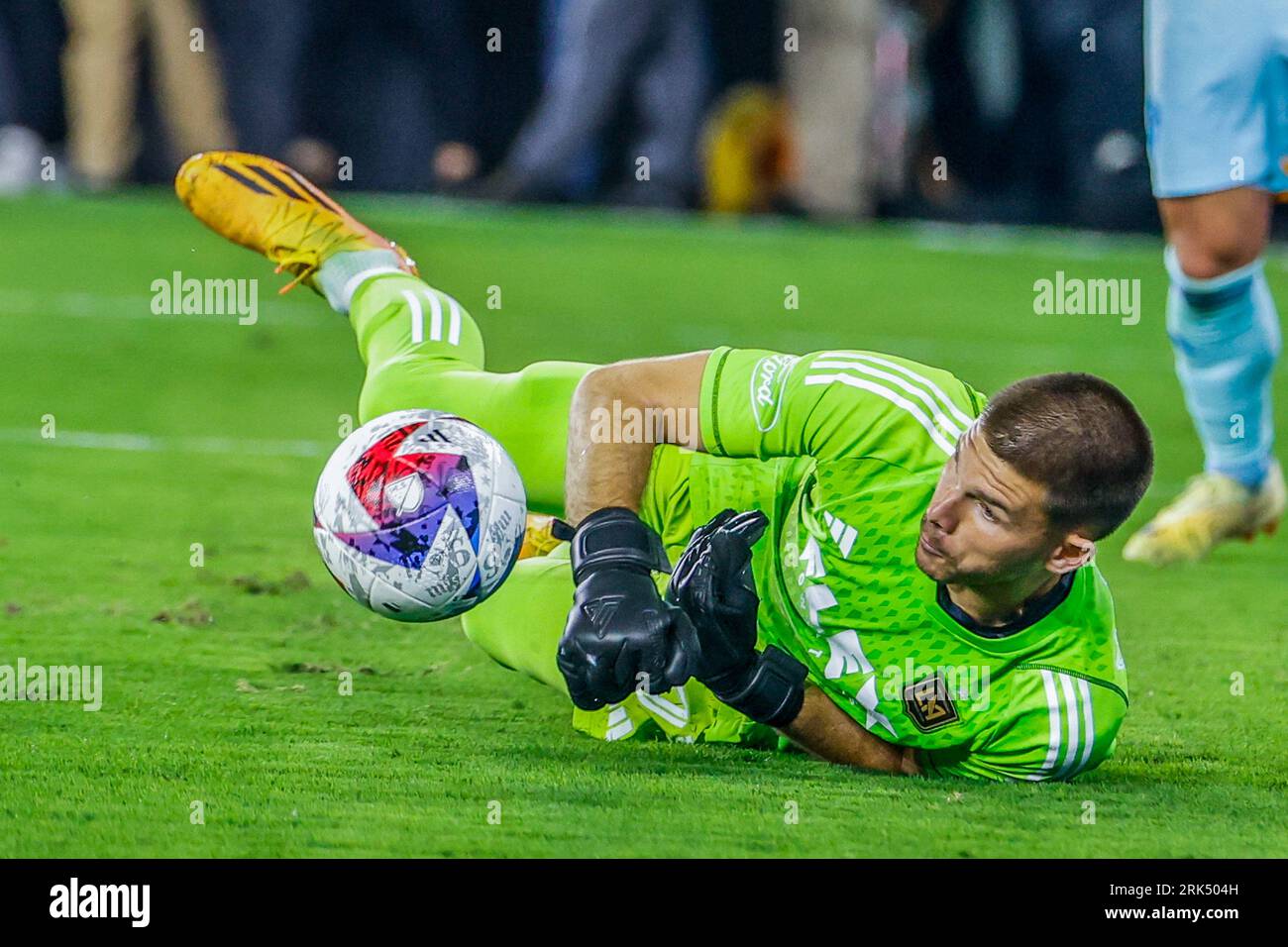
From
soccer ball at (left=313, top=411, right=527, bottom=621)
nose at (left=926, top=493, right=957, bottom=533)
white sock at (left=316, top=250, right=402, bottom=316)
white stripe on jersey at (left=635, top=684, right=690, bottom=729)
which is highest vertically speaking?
white sock at (left=316, top=250, right=402, bottom=316)

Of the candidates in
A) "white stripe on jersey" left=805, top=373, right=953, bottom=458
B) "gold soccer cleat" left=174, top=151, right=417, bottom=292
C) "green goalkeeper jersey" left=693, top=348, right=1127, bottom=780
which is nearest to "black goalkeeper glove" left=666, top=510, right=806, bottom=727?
"green goalkeeper jersey" left=693, top=348, right=1127, bottom=780

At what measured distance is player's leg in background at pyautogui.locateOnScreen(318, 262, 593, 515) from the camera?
5.43 meters

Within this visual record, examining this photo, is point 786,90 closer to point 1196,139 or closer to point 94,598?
point 1196,139

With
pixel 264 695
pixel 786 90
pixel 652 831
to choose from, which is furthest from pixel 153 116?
pixel 652 831

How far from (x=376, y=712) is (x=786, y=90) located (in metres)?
11.5

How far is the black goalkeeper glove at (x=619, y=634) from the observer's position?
176 inches

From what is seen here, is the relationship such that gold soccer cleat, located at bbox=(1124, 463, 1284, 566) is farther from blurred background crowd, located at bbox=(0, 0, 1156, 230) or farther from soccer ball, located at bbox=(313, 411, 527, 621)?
blurred background crowd, located at bbox=(0, 0, 1156, 230)

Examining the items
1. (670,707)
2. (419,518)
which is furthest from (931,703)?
(419,518)

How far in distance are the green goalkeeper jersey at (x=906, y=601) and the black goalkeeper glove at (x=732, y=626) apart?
17cm

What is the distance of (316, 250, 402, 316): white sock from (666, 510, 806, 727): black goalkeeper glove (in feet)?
6.23

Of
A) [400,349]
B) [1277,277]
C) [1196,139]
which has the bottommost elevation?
[1277,277]

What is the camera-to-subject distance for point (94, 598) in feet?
20.5

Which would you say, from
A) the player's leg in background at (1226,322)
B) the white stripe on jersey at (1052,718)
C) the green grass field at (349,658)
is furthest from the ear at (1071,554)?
the player's leg in background at (1226,322)

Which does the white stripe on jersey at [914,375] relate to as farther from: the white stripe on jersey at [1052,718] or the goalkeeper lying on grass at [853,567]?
the white stripe on jersey at [1052,718]
